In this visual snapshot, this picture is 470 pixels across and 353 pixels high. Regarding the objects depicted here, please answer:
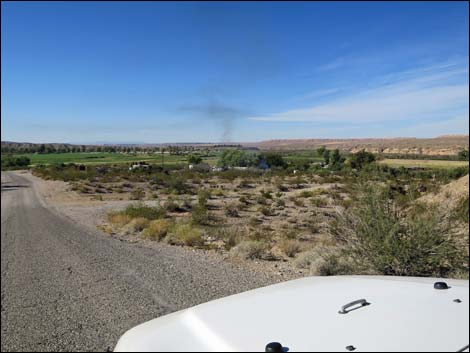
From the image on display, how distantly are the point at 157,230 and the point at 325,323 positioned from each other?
11.1 meters

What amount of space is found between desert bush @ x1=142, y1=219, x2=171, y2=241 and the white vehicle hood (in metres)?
10.3

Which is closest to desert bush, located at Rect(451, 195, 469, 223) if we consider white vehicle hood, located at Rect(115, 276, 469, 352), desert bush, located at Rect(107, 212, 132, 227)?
white vehicle hood, located at Rect(115, 276, 469, 352)

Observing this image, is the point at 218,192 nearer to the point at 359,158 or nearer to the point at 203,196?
the point at 203,196

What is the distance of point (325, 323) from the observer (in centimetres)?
189

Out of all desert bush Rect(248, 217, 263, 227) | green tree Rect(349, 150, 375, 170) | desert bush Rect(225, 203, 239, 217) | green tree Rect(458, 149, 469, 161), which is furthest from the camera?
desert bush Rect(225, 203, 239, 217)

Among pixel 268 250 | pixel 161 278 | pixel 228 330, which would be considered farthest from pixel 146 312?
pixel 228 330

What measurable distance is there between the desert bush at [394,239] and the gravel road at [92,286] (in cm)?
156

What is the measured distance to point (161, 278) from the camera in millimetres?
7742

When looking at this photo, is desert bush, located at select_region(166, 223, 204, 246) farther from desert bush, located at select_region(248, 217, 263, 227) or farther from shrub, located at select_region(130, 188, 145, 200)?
shrub, located at select_region(130, 188, 145, 200)

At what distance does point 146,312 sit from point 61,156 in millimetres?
4136

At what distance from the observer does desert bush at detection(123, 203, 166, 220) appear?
15125 mm

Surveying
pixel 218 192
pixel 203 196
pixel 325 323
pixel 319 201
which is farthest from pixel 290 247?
pixel 325 323

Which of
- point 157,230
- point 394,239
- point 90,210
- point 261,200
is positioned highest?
point 394,239

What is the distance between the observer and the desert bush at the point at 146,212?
595 inches
